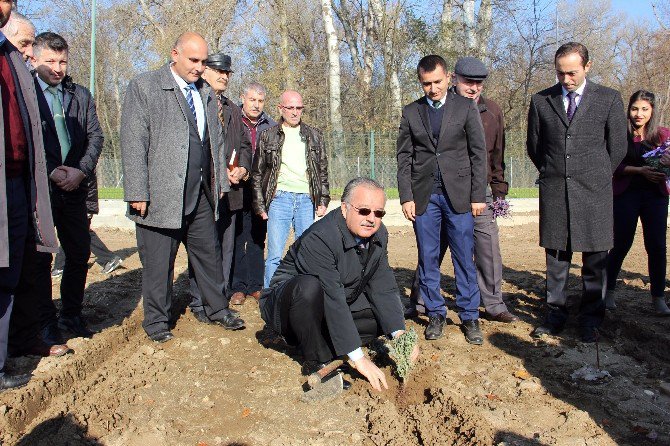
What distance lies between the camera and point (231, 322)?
553 centimetres

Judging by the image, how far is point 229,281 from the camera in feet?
22.1

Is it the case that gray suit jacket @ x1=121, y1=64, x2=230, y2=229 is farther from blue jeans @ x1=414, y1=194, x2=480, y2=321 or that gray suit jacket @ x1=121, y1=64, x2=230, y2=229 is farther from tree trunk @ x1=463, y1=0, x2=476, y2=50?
tree trunk @ x1=463, y1=0, x2=476, y2=50

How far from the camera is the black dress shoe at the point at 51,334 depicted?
16.1 feet

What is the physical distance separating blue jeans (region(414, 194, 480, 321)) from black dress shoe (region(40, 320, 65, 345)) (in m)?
2.88

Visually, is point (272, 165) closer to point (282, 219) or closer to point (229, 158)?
point (229, 158)

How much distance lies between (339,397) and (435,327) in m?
1.33

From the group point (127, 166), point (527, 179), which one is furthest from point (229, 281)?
point (527, 179)

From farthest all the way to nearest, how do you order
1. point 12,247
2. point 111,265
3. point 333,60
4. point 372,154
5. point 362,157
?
point 333,60, point 362,157, point 372,154, point 111,265, point 12,247

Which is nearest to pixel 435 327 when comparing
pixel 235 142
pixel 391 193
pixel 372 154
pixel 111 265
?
pixel 235 142

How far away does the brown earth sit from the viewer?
3650mm

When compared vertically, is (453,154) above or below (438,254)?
above

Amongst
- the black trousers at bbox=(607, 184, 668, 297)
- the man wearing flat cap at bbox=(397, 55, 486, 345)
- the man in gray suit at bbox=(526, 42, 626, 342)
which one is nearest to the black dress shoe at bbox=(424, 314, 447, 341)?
the man wearing flat cap at bbox=(397, 55, 486, 345)

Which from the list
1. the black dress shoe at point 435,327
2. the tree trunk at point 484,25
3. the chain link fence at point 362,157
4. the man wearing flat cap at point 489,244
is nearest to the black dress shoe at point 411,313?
the man wearing flat cap at point 489,244

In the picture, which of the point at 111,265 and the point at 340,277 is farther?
the point at 111,265
